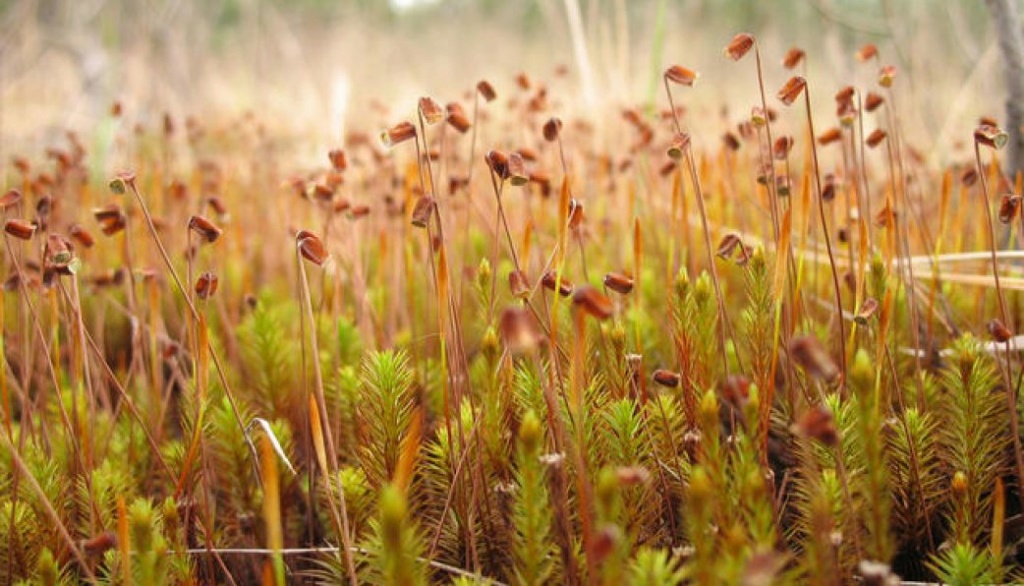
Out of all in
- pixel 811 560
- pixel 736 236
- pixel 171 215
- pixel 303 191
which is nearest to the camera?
pixel 811 560

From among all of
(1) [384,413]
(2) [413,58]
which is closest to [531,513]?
(1) [384,413]

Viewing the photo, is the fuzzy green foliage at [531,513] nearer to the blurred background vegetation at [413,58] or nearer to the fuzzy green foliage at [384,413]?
the fuzzy green foliage at [384,413]

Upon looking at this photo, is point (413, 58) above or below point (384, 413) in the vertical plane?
above

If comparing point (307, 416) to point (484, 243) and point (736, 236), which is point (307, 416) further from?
point (484, 243)

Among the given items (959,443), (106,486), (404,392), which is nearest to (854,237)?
(959,443)

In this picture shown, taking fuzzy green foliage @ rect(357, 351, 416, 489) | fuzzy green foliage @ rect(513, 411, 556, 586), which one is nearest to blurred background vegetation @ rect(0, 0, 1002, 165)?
fuzzy green foliage @ rect(357, 351, 416, 489)

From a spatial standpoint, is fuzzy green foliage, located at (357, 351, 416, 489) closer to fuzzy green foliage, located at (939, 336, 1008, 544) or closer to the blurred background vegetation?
fuzzy green foliage, located at (939, 336, 1008, 544)

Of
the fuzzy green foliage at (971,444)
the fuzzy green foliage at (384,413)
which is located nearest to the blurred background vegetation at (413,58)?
the fuzzy green foliage at (971,444)

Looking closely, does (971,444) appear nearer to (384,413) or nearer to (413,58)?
(384,413)
